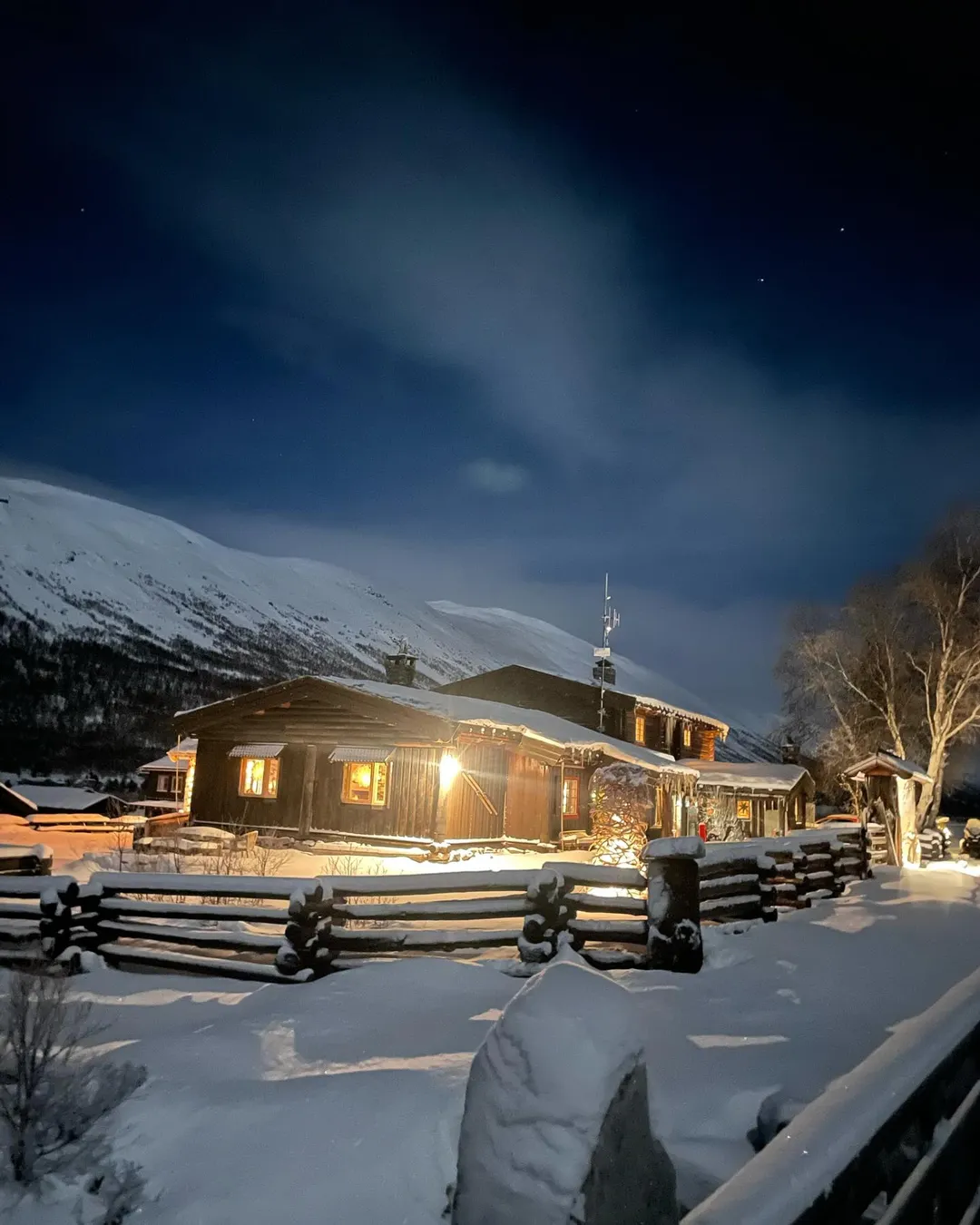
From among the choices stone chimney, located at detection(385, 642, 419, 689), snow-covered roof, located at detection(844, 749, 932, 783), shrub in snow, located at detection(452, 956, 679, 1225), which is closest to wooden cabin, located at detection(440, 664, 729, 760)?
stone chimney, located at detection(385, 642, 419, 689)

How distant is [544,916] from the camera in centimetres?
811

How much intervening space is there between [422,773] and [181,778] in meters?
28.4

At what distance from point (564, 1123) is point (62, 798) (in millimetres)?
41488

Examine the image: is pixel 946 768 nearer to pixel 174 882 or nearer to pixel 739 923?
pixel 739 923

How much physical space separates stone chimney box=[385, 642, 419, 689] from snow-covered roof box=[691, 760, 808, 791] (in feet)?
48.9

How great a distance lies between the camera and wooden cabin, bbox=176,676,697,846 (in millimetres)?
21656

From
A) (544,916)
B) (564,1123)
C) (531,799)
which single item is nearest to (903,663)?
(531,799)

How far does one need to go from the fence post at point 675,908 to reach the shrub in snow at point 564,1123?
262 inches

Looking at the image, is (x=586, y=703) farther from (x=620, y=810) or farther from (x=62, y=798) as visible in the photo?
(x=62, y=798)

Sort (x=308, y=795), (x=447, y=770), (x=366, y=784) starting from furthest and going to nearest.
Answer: (x=308, y=795) < (x=366, y=784) < (x=447, y=770)

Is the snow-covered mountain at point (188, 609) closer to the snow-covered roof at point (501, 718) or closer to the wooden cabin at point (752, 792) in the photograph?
the wooden cabin at point (752, 792)

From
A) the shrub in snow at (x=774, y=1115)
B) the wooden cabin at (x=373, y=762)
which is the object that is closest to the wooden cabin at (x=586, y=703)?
the wooden cabin at (x=373, y=762)

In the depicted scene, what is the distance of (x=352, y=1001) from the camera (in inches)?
265

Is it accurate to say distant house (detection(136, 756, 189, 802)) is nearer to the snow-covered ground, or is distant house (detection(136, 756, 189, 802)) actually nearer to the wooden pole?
the wooden pole
